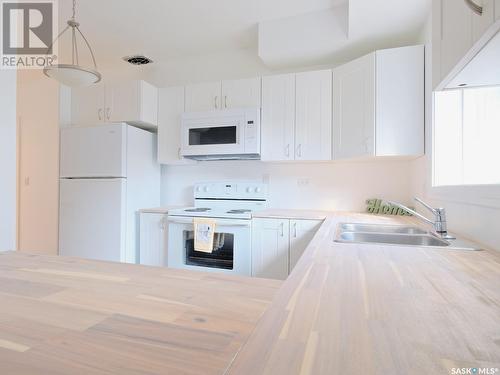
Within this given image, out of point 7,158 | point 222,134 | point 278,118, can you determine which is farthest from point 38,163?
point 278,118

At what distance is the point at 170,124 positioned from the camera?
2895 mm

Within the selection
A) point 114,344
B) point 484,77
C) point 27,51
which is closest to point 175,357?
point 114,344

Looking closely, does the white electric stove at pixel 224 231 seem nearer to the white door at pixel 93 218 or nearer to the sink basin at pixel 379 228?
the white door at pixel 93 218

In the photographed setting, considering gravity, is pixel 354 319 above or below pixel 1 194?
below

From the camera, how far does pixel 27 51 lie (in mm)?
2760

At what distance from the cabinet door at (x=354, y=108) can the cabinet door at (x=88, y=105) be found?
2369 mm

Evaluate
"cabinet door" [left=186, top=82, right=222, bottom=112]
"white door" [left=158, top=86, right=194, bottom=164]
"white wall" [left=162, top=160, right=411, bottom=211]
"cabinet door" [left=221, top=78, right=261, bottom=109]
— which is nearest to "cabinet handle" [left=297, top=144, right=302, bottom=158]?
"white wall" [left=162, top=160, right=411, bottom=211]

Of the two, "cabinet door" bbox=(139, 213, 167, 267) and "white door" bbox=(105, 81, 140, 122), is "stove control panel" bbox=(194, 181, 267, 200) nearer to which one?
"cabinet door" bbox=(139, 213, 167, 267)

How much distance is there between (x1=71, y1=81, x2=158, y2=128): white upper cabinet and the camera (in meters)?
2.77

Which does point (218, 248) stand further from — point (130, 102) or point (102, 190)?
point (130, 102)

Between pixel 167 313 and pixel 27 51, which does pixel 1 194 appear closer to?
pixel 167 313

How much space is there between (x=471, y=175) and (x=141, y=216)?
262 centimetres

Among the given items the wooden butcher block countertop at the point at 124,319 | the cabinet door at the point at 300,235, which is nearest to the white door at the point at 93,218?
the cabinet door at the point at 300,235

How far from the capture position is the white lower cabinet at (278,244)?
2205 mm
